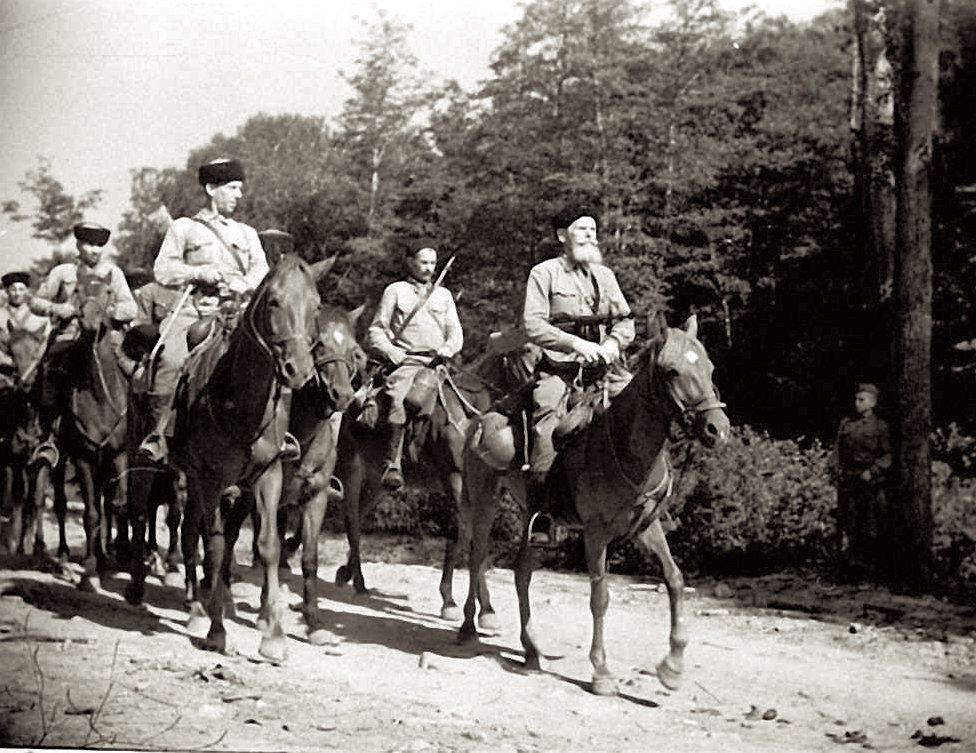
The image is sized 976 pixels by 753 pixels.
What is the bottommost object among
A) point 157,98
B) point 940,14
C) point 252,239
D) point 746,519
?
point 746,519

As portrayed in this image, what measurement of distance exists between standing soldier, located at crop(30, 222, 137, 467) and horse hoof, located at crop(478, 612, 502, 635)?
368 centimetres

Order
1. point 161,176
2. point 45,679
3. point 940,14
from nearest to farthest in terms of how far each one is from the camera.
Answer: point 45,679 < point 161,176 < point 940,14

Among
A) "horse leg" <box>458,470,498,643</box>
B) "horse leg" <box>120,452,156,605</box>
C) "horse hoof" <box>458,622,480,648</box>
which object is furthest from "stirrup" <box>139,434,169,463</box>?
"horse hoof" <box>458,622,480,648</box>

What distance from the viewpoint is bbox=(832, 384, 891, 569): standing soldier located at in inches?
482

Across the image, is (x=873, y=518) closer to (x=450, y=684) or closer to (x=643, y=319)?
(x=643, y=319)

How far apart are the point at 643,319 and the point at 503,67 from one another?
3556 millimetres

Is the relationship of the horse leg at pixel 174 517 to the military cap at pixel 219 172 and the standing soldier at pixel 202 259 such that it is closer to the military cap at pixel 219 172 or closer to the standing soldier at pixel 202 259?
the standing soldier at pixel 202 259

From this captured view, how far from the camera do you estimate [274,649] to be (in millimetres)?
8195

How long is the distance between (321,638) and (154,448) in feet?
5.51

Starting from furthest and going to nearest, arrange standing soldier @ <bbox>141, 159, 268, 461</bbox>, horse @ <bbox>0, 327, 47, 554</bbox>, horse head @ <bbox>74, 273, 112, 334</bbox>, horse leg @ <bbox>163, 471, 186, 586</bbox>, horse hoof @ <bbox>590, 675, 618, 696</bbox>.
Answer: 1. horse @ <bbox>0, 327, 47, 554</bbox>
2. horse leg @ <bbox>163, 471, 186, 586</bbox>
3. horse head @ <bbox>74, 273, 112, 334</bbox>
4. standing soldier @ <bbox>141, 159, 268, 461</bbox>
5. horse hoof @ <bbox>590, 675, 618, 696</bbox>

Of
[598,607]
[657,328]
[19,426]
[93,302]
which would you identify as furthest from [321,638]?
[19,426]

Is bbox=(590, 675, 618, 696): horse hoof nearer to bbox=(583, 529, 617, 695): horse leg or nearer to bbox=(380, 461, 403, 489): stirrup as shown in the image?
bbox=(583, 529, 617, 695): horse leg

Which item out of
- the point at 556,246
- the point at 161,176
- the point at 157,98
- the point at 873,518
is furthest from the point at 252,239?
the point at 873,518

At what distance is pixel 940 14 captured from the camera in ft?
39.9
